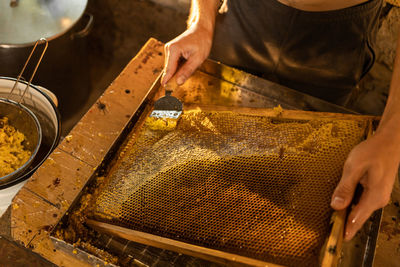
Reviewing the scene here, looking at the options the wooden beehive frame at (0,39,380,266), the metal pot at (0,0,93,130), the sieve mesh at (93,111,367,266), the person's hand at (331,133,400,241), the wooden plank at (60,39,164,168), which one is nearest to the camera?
the person's hand at (331,133,400,241)

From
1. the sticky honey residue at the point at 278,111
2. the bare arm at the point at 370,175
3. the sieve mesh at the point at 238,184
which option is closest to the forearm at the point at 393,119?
the bare arm at the point at 370,175

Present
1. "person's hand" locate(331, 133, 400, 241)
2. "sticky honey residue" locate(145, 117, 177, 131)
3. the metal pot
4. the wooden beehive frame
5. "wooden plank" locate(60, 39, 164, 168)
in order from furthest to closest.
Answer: the metal pot
"wooden plank" locate(60, 39, 164, 168)
"sticky honey residue" locate(145, 117, 177, 131)
the wooden beehive frame
"person's hand" locate(331, 133, 400, 241)

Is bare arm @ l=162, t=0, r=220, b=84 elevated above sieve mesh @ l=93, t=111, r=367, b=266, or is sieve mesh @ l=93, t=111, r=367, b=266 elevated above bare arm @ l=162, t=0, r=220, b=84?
bare arm @ l=162, t=0, r=220, b=84

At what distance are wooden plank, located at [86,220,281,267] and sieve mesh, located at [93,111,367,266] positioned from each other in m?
0.04

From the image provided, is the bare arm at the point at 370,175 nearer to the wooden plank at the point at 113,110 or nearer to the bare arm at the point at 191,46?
the bare arm at the point at 191,46

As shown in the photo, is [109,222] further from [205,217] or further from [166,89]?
[166,89]

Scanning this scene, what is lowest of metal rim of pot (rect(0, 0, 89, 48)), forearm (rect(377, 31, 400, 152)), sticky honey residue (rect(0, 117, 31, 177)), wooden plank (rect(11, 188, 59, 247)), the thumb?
wooden plank (rect(11, 188, 59, 247))

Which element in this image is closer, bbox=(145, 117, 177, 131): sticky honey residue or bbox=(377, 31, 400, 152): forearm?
bbox=(377, 31, 400, 152): forearm

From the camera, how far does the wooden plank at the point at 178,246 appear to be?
1.23 metres

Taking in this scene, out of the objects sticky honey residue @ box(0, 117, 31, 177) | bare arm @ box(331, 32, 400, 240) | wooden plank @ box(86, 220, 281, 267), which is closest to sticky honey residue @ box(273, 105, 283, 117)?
bare arm @ box(331, 32, 400, 240)

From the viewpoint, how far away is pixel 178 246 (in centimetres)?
128

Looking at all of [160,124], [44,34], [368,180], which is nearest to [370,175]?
[368,180]

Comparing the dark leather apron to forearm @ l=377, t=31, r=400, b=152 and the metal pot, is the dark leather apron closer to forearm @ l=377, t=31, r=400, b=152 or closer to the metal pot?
forearm @ l=377, t=31, r=400, b=152

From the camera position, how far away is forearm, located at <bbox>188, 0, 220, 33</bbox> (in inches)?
74.3
